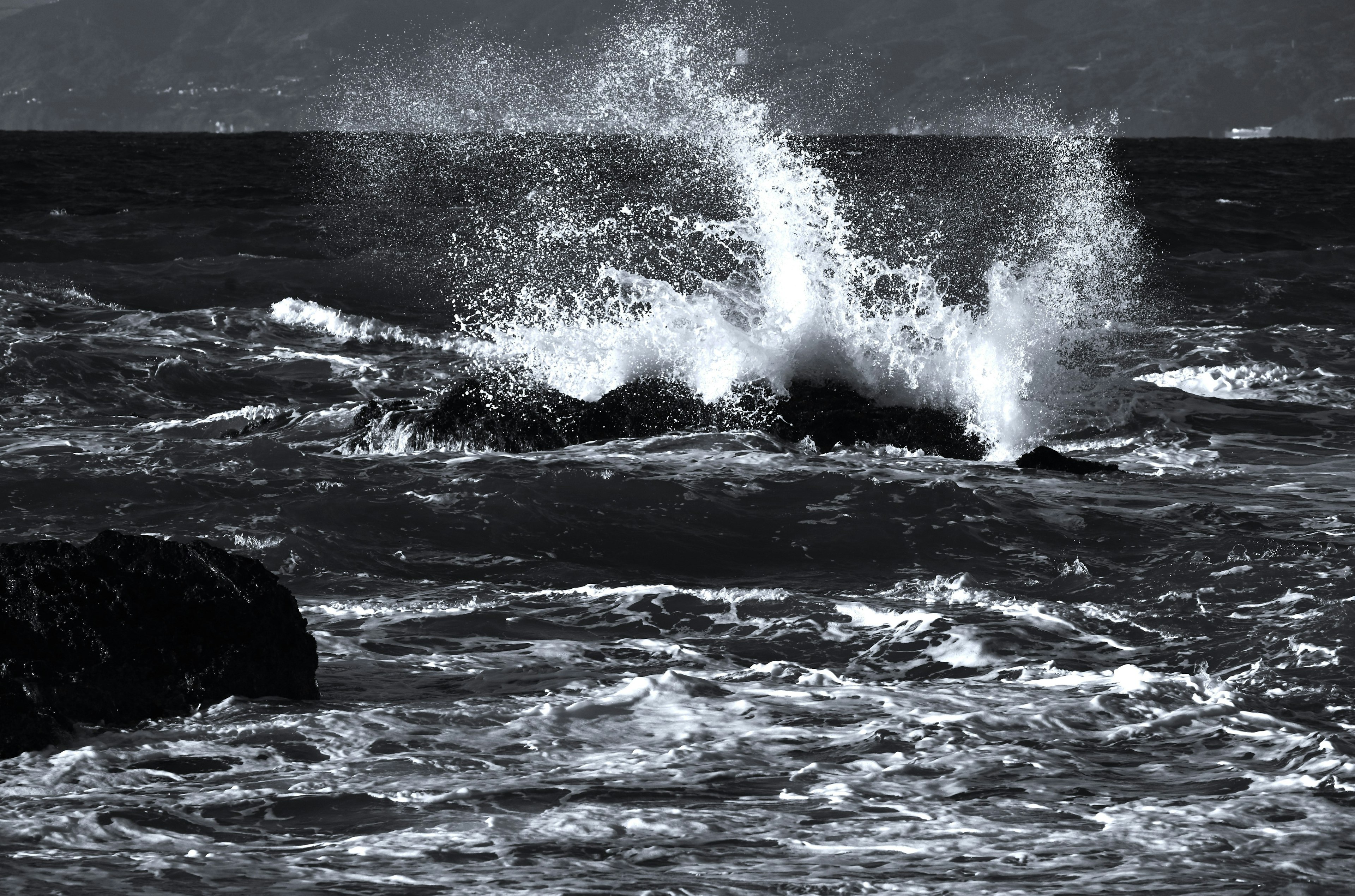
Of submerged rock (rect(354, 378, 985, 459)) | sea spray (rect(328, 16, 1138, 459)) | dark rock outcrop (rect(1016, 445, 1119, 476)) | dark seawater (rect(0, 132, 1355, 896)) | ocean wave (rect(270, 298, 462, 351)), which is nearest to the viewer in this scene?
dark seawater (rect(0, 132, 1355, 896))

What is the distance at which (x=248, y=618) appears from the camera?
5.12 metres

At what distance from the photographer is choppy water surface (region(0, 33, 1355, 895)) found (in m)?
4.07

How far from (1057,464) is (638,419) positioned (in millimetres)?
2768

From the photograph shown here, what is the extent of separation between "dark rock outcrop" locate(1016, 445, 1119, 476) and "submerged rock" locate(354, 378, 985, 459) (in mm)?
592

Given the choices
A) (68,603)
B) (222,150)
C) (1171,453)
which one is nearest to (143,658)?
(68,603)

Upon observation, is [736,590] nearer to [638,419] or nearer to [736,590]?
[736,590]

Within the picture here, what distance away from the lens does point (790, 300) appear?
1138 centimetres

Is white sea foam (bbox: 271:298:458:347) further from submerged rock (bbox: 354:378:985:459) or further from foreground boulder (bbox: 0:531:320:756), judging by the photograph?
foreground boulder (bbox: 0:531:320:756)

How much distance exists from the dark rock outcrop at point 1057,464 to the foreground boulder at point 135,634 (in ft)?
18.4

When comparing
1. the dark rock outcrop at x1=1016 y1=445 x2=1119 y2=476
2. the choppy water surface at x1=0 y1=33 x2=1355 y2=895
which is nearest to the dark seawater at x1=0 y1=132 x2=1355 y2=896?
the choppy water surface at x1=0 y1=33 x2=1355 y2=895

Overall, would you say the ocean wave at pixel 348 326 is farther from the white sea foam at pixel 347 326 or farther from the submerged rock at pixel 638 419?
the submerged rock at pixel 638 419

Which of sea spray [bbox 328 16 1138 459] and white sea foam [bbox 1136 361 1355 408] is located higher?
sea spray [bbox 328 16 1138 459]

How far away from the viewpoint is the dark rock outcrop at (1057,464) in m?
9.57

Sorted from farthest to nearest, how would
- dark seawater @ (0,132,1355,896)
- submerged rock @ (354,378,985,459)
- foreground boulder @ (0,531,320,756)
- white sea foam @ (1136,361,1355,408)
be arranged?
white sea foam @ (1136,361,1355,408) → submerged rock @ (354,378,985,459) → foreground boulder @ (0,531,320,756) → dark seawater @ (0,132,1355,896)
